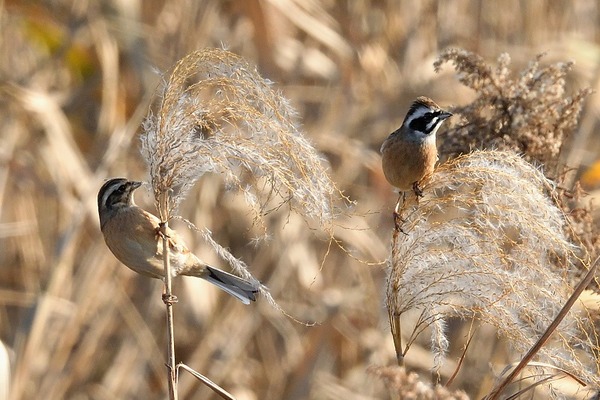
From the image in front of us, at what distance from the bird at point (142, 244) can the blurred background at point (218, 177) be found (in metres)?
1.31

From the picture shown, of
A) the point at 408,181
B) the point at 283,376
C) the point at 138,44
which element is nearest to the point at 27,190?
the point at 138,44

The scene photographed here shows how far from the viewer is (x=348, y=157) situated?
17.2 feet

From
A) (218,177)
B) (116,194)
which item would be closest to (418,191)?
(116,194)

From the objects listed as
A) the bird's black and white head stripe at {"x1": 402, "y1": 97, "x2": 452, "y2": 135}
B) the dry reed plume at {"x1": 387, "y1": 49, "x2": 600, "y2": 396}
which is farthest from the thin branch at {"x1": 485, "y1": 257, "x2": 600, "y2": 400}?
the bird's black and white head stripe at {"x1": 402, "y1": 97, "x2": 452, "y2": 135}

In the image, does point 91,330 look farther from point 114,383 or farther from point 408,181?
point 408,181

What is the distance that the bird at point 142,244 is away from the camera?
3.25 metres

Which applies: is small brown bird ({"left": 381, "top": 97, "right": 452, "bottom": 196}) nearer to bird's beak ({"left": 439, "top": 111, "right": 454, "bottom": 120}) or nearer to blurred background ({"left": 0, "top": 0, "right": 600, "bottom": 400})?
bird's beak ({"left": 439, "top": 111, "right": 454, "bottom": 120})

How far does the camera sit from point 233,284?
10.7 feet

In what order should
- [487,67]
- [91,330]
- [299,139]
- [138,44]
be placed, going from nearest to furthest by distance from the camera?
[299,139] < [487,67] < [138,44] < [91,330]


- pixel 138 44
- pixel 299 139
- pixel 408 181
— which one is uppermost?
pixel 138 44

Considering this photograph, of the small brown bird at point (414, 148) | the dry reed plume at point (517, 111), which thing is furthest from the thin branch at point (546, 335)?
the small brown bird at point (414, 148)

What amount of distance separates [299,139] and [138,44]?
3071mm

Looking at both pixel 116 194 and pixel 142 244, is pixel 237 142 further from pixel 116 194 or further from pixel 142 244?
pixel 116 194

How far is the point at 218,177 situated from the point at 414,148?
2.39 metres
